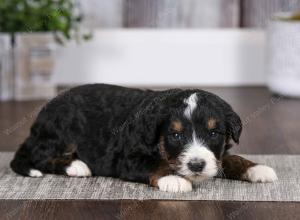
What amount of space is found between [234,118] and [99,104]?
59 centimetres

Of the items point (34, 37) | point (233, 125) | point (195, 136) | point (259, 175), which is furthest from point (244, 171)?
point (34, 37)

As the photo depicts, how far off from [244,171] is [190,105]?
0.39 meters

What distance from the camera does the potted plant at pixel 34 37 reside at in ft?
Result: 17.3

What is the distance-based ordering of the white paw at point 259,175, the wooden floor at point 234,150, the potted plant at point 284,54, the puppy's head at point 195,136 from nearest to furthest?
the wooden floor at point 234,150, the puppy's head at point 195,136, the white paw at point 259,175, the potted plant at point 284,54

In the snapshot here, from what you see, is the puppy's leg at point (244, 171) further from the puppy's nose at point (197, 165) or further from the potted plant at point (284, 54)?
the potted plant at point (284, 54)

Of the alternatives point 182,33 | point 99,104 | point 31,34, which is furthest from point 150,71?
point 99,104

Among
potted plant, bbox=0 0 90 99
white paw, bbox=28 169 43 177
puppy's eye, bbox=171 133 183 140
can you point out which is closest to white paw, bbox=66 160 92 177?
white paw, bbox=28 169 43 177

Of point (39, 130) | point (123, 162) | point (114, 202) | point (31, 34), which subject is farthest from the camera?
point (31, 34)

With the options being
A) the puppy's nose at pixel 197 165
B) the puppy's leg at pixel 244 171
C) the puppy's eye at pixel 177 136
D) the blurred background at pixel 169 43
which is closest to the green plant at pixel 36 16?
the blurred background at pixel 169 43

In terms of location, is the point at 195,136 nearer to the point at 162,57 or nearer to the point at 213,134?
the point at 213,134

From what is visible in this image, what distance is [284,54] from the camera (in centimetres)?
527

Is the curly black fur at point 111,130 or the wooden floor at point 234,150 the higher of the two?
the curly black fur at point 111,130

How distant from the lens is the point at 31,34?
17.3 ft

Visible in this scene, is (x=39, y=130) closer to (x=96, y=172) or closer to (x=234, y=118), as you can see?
(x=96, y=172)
